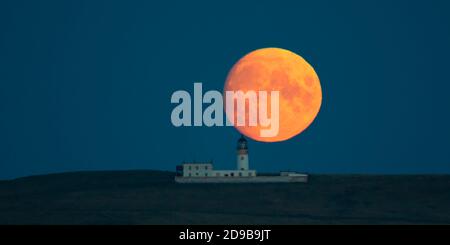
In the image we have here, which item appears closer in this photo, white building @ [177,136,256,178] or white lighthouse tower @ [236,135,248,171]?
white building @ [177,136,256,178]

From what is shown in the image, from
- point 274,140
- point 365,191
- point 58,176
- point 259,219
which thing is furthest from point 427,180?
point 58,176

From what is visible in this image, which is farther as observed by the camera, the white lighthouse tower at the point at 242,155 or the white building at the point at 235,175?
the white lighthouse tower at the point at 242,155

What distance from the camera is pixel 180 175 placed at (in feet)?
407

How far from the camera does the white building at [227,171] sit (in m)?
120

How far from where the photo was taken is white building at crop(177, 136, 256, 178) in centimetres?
12012

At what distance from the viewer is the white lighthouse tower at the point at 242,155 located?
397 feet

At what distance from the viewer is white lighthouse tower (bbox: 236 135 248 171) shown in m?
121

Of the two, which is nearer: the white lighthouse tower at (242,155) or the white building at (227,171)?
the white building at (227,171)

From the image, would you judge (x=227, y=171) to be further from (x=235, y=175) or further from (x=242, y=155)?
(x=242, y=155)

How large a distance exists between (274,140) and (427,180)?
66.4ft

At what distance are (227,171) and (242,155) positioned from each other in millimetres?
2368
